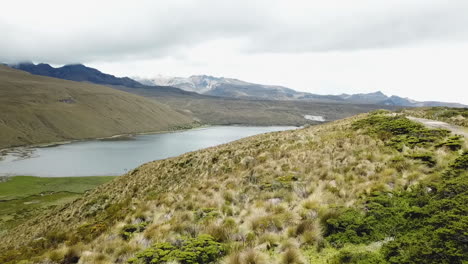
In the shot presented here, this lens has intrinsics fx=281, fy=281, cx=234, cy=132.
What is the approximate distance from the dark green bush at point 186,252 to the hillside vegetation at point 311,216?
0.03 metres

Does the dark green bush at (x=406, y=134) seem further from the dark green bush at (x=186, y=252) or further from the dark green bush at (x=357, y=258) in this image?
the dark green bush at (x=186, y=252)

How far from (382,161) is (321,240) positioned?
655cm

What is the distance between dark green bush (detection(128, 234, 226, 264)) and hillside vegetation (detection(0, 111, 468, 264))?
0.03 metres

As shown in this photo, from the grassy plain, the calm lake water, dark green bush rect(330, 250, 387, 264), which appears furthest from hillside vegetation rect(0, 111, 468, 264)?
the calm lake water

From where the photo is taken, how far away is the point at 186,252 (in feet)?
23.7

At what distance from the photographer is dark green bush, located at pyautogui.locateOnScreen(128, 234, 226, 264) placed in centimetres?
704

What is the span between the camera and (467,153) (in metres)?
10.1

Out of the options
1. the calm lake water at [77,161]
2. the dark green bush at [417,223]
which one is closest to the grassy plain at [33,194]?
the calm lake water at [77,161]

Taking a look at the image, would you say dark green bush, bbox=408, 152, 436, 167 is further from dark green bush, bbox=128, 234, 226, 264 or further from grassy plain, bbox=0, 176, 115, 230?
grassy plain, bbox=0, 176, 115, 230

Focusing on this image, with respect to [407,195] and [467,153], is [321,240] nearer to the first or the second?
[407,195]

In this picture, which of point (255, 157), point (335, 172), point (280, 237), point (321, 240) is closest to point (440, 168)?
point (335, 172)

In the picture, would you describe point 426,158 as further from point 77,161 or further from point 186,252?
point 77,161

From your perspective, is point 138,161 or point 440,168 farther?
point 138,161

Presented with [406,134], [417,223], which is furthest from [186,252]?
[406,134]
